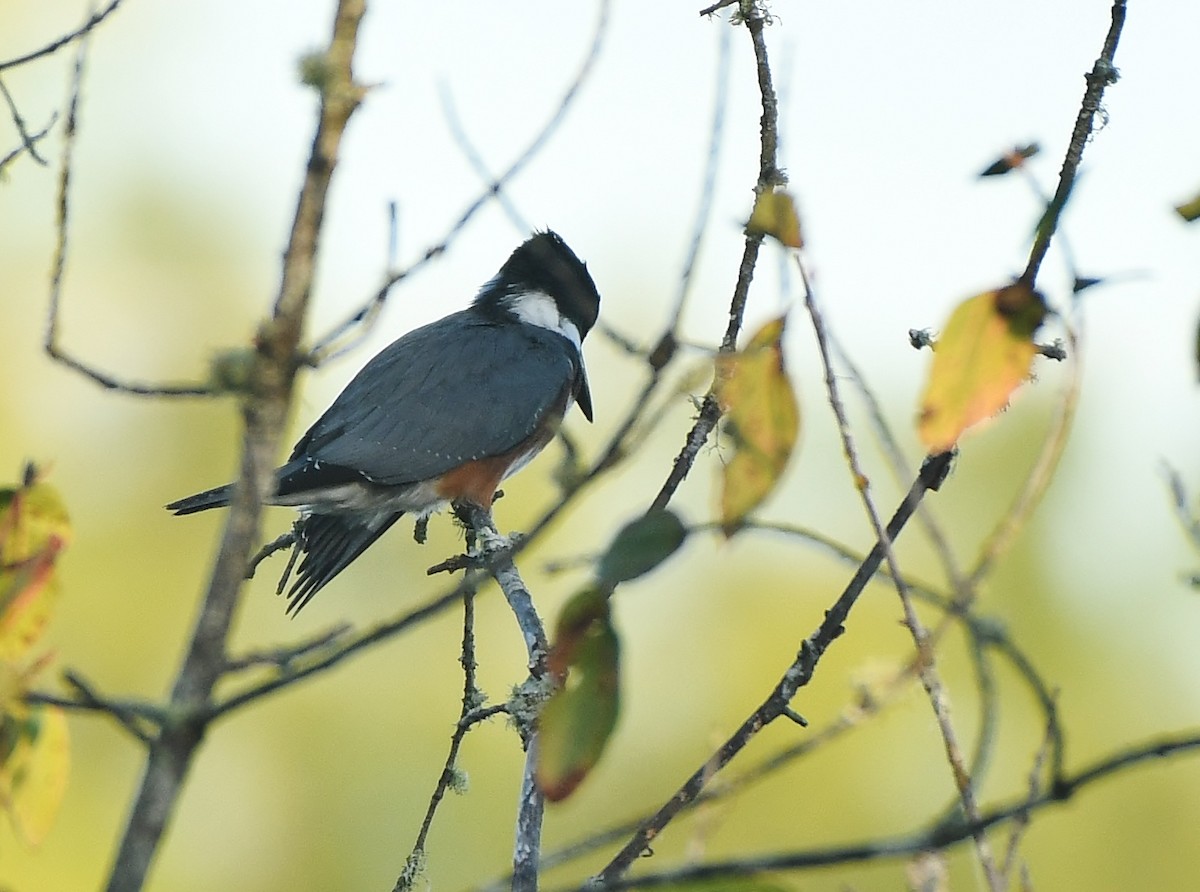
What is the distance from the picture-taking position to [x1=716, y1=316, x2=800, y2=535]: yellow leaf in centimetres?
99

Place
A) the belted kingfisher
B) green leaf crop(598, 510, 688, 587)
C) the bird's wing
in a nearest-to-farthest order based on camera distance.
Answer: green leaf crop(598, 510, 688, 587) → the belted kingfisher → the bird's wing

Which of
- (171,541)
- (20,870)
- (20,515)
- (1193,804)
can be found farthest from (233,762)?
(20,515)

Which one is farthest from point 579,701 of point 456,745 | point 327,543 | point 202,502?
point 327,543

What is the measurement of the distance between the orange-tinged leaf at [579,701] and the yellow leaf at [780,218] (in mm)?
279

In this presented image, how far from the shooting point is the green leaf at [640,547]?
36.7 inches

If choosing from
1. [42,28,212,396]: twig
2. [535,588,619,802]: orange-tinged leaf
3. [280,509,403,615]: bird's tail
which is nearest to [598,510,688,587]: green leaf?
[535,588,619,802]: orange-tinged leaf

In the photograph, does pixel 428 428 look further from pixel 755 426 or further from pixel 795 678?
pixel 755 426

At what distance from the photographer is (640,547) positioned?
0.94 m

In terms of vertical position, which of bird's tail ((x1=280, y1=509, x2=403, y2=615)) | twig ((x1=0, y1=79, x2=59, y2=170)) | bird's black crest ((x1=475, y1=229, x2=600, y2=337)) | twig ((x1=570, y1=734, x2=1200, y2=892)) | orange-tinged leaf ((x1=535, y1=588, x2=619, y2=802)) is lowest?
twig ((x1=570, y1=734, x2=1200, y2=892))

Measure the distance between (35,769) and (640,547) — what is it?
454 millimetres

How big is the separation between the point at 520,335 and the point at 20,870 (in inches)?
239

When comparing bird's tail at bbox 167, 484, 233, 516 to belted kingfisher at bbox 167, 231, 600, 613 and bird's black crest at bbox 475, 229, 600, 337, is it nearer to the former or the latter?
belted kingfisher at bbox 167, 231, 600, 613

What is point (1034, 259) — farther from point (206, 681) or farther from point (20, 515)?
point (20, 515)

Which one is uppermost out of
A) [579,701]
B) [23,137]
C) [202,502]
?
[202,502]
